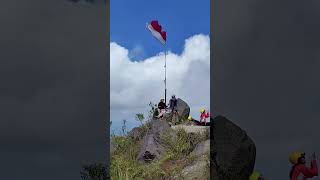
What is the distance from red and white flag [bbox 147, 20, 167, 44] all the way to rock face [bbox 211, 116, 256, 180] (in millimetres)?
3407

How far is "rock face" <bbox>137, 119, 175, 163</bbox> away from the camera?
18.2 meters

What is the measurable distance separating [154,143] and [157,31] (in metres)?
3.74

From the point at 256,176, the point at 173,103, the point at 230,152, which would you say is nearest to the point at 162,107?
the point at 173,103

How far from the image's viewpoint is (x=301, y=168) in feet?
50.4

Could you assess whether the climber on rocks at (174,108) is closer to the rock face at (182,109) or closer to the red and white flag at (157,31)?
the rock face at (182,109)

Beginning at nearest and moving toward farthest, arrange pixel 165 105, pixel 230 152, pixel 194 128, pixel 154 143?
1. pixel 230 152
2. pixel 154 143
3. pixel 194 128
4. pixel 165 105

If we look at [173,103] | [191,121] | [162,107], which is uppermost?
[173,103]

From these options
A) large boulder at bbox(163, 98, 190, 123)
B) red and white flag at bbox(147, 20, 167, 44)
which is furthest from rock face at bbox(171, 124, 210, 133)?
red and white flag at bbox(147, 20, 167, 44)

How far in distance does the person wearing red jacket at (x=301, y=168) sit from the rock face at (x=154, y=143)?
4.34 m

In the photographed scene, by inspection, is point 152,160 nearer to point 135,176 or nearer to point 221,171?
point 135,176

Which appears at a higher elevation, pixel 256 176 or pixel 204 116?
pixel 204 116

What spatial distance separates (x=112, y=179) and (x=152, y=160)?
143 centimetres

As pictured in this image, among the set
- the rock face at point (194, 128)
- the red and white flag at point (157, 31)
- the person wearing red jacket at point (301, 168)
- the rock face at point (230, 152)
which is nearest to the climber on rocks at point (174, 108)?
the rock face at point (194, 128)

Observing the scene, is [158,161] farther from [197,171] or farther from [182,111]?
[182,111]
